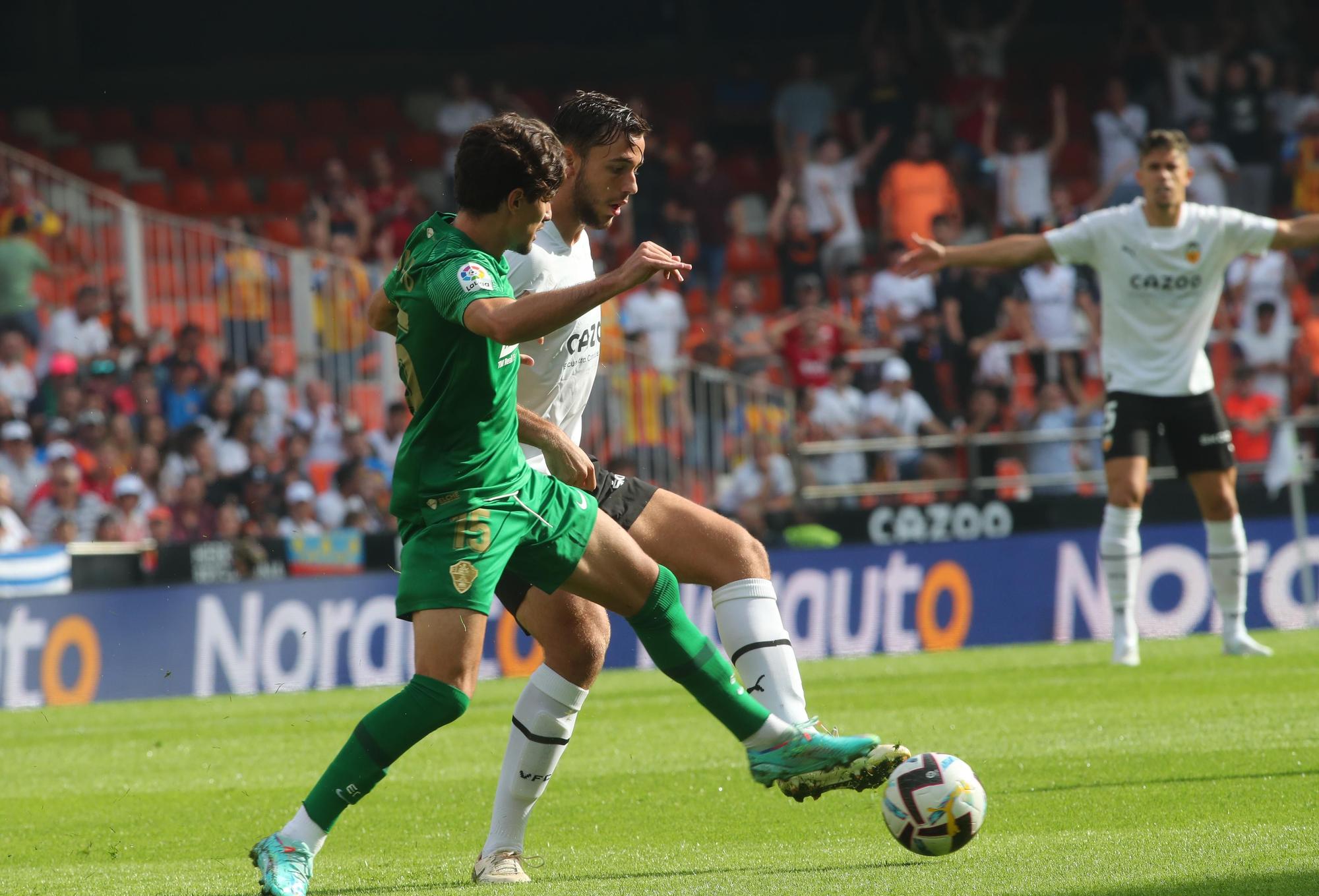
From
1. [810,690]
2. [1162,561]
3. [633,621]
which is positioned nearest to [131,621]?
[810,690]

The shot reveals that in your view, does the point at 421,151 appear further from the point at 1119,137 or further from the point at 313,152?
the point at 1119,137

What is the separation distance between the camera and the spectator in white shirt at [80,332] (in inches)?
647

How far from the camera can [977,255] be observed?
8.74 meters

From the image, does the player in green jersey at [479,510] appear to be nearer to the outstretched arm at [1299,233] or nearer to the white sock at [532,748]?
the white sock at [532,748]

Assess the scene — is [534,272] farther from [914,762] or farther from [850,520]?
[850,520]

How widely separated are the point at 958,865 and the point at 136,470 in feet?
38.3

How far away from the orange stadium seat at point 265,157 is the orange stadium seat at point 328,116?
51cm

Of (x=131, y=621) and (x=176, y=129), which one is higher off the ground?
(x=176, y=129)

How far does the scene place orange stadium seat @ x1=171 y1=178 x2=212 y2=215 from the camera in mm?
20531

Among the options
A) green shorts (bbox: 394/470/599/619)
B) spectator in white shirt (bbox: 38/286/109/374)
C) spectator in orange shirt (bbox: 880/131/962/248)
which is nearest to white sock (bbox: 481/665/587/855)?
green shorts (bbox: 394/470/599/619)

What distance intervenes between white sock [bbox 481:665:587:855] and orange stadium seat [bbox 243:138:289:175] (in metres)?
16.6

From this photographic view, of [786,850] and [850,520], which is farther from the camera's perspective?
[850,520]

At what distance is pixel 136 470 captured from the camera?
15234 millimetres

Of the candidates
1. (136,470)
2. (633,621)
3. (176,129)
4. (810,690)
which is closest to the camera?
(633,621)
